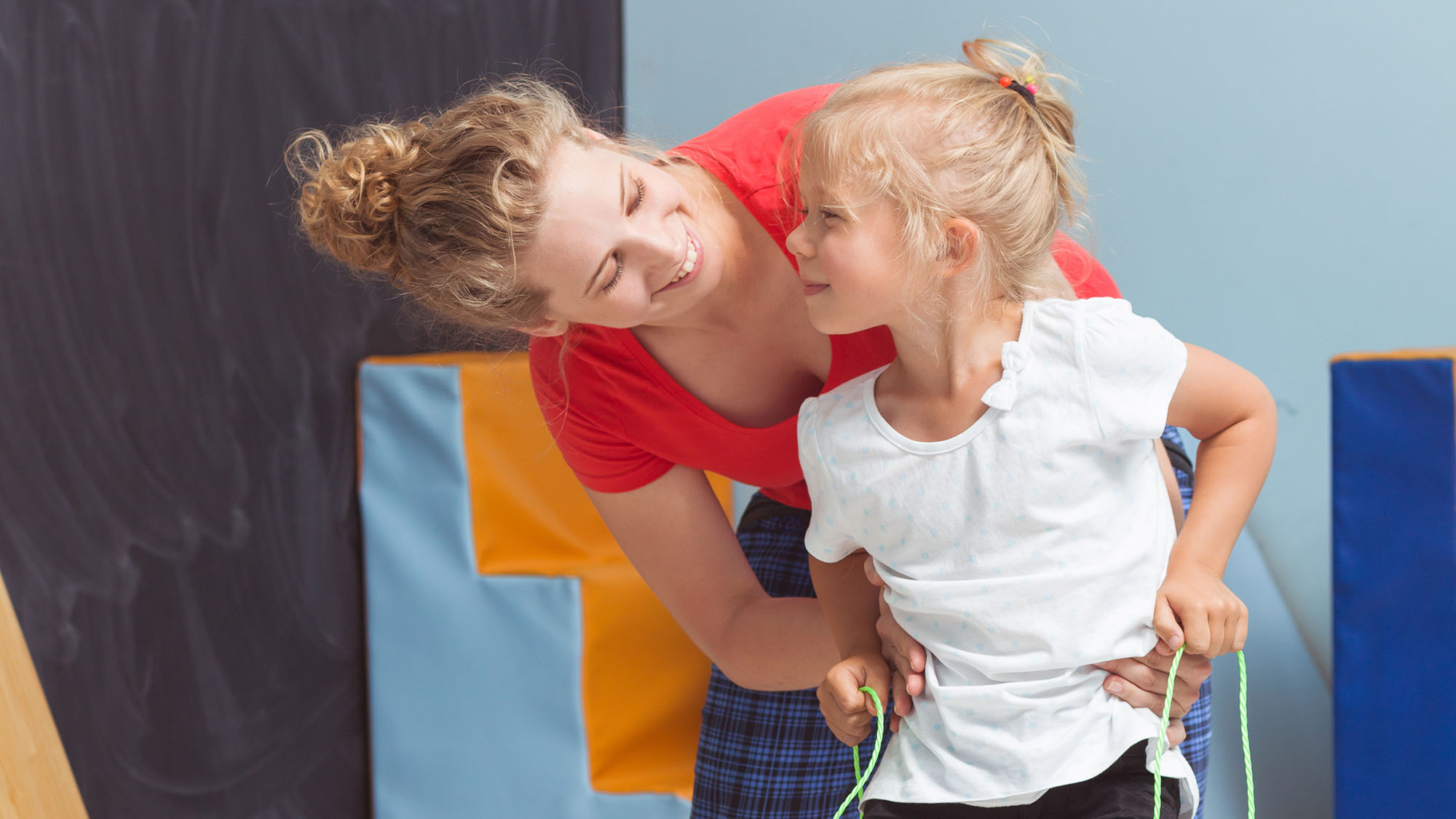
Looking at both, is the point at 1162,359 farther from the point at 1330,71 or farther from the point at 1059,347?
the point at 1330,71

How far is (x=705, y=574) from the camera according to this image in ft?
3.71

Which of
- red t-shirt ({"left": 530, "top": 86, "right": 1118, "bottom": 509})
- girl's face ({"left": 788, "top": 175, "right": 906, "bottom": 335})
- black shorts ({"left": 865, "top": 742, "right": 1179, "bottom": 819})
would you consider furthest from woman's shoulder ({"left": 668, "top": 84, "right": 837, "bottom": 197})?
black shorts ({"left": 865, "top": 742, "right": 1179, "bottom": 819})

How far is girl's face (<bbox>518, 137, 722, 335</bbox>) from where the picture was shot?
2.82ft

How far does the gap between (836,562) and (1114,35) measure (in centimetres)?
116

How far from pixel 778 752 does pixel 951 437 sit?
0.59 meters

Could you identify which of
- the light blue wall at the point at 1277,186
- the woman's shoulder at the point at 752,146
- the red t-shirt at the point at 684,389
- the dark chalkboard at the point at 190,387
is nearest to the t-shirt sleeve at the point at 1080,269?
the red t-shirt at the point at 684,389

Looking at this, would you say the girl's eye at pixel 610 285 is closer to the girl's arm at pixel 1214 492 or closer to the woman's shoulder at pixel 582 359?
the woman's shoulder at pixel 582 359

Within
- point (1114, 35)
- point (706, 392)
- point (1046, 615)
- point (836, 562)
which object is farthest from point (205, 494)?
point (1114, 35)

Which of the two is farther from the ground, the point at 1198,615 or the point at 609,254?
the point at 609,254

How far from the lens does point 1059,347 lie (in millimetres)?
763

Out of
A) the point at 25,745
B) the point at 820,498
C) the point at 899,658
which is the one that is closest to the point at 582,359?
the point at 820,498

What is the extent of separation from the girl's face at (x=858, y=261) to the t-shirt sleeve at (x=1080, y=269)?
0.88 ft

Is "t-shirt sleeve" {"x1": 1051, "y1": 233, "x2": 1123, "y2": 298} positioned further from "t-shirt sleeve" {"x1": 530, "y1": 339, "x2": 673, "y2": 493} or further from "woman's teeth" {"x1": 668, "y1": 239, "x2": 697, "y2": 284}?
"t-shirt sleeve" {"x1": 530, "y1": 339, "x2": 673, "y2": 493}

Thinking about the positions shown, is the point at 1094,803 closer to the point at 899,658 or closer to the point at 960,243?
the point at 899,658
